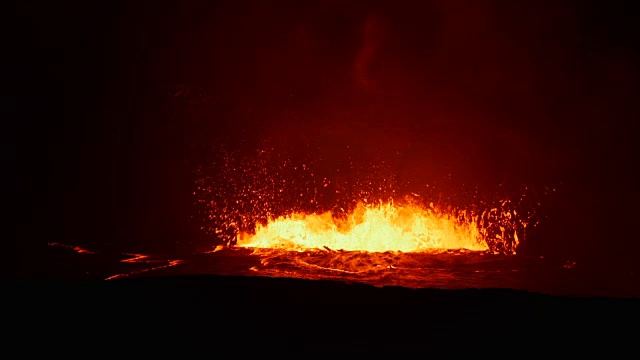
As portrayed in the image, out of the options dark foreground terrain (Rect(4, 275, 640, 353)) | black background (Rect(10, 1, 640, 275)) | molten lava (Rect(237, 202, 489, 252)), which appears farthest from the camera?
molten lava (Rect(237, 202, 489, 252))

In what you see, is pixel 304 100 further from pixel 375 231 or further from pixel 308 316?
pixel 308 316

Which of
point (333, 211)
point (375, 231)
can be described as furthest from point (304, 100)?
point (375, 231)

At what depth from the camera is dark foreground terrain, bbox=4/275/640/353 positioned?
181cm

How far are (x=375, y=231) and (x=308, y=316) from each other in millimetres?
2771

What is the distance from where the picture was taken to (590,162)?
4469 mm

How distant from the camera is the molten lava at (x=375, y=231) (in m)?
4.58

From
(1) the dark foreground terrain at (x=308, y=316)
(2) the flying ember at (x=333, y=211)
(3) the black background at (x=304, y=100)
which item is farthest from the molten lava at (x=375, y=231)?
(1) the dark foreground terrain at (x=308, y=316)

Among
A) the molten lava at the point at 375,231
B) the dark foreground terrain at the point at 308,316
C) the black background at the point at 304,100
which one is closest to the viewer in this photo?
the dark foreground terrain at the point at 308,316

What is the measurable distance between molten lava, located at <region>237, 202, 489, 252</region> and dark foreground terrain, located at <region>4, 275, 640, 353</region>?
2.45 m

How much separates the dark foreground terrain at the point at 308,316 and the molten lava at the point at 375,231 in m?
2.45

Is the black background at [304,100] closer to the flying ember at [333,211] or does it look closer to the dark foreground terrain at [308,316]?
the flying ember at [333,211]

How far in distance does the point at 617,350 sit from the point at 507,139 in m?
3.11

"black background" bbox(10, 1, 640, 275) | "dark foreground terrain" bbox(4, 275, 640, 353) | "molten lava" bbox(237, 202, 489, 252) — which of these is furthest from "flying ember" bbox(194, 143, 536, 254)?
"dark foreground terrain" bbox(4, 275, 640, 353)

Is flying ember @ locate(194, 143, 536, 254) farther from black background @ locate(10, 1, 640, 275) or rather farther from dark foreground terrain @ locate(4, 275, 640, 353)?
dark foreground terrain @ locate(4, 275, 640, 353)
